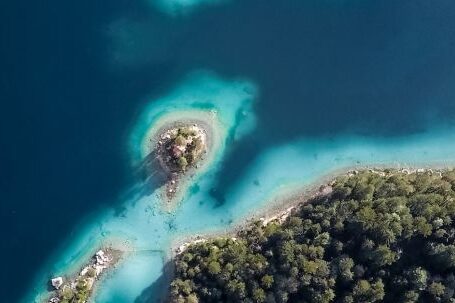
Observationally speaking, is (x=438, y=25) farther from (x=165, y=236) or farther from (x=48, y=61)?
(x=48, y=61)

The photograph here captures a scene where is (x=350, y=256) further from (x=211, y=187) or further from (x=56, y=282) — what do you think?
(x=56, y=282)

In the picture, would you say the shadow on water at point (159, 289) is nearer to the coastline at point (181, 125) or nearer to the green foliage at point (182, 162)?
the coastline at point (181, 125)

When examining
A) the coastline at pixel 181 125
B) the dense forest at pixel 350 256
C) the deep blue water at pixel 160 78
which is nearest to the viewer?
the dense forest at pixel 350 256

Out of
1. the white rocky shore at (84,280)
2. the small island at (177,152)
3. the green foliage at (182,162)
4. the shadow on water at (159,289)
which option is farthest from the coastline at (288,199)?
the green foliage at (182,162)

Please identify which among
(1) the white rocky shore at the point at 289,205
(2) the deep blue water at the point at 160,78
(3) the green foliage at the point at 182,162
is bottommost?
(1) the white rocky shore at the point at 289,205

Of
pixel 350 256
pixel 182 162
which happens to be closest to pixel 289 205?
pixel 350 256

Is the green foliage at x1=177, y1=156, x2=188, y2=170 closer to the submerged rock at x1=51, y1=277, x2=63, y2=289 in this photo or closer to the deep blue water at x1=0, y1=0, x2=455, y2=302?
the deep blue water at x1=0, y1=0, x2=455, y2=302
